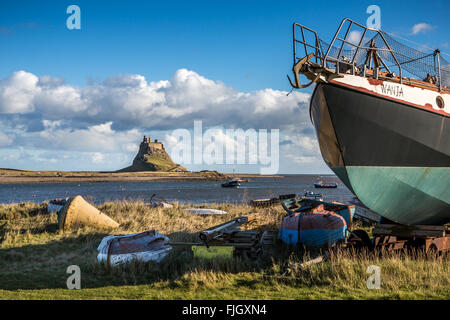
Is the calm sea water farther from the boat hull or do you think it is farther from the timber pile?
the boat hull

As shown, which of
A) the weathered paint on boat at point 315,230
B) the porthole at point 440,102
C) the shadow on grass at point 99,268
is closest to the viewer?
the shadow on grass at point 99,268

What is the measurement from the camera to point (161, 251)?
406 inches

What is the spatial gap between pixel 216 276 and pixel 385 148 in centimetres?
552

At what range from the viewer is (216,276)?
8531mm

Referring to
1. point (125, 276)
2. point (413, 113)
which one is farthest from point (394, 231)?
point (125, 276)

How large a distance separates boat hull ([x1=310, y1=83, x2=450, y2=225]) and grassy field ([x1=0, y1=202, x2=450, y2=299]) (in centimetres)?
165

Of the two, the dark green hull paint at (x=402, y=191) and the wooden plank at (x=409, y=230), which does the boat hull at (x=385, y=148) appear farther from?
the wooden plank at (x=409, y=230)

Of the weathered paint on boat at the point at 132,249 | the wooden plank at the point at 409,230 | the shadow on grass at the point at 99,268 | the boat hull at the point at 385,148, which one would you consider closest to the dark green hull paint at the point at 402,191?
the boat hull at the point at 385,148

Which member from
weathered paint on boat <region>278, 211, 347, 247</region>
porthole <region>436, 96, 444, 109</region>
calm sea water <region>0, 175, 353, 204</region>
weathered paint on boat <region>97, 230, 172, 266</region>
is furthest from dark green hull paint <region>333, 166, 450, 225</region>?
calm sea water <region>0, 175, 353, 204</region>

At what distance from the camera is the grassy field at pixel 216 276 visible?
7316 millimetres

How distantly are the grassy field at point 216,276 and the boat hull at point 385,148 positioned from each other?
165 cm

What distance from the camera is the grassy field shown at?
7.32 m
